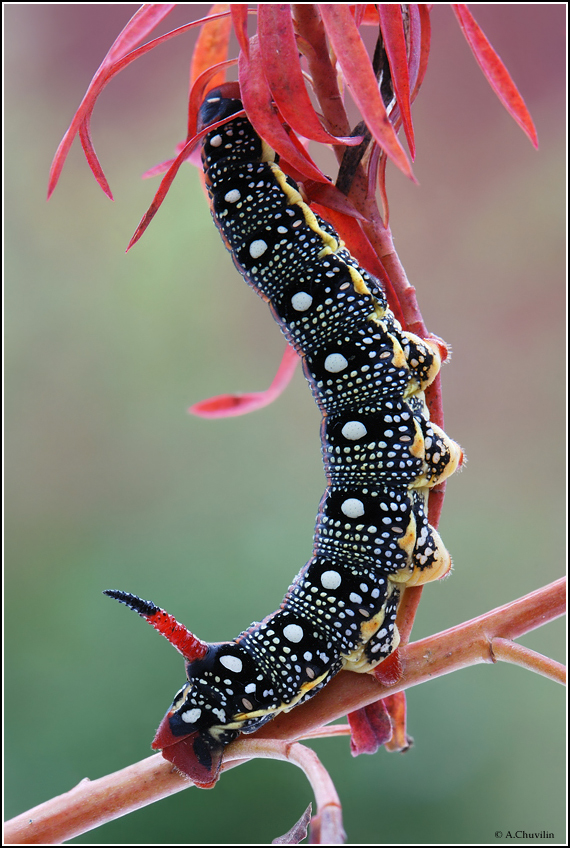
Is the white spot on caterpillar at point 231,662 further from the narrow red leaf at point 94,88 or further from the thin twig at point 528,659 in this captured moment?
the narrow red leaf at point 94,88

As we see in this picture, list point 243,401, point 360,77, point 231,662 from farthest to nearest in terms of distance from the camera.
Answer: point 243,401, point 231,662, point 360,77

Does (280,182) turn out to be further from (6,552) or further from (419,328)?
(6,552)

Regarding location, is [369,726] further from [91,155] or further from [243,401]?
[91,155]

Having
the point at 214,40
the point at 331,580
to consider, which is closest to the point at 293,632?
the point at 331,580

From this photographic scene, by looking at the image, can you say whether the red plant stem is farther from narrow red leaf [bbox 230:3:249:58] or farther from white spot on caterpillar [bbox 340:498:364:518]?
narrow red leaf [bbox 230:3:249:58]

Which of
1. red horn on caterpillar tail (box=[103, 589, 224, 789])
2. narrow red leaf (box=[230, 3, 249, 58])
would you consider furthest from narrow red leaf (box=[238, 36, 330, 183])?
red horn on caterpillar tail (box=[103, 589, 224, 789])

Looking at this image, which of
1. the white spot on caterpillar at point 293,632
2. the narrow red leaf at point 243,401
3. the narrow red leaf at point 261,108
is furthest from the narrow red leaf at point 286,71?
the white spot on caterpillar at point 293,632
